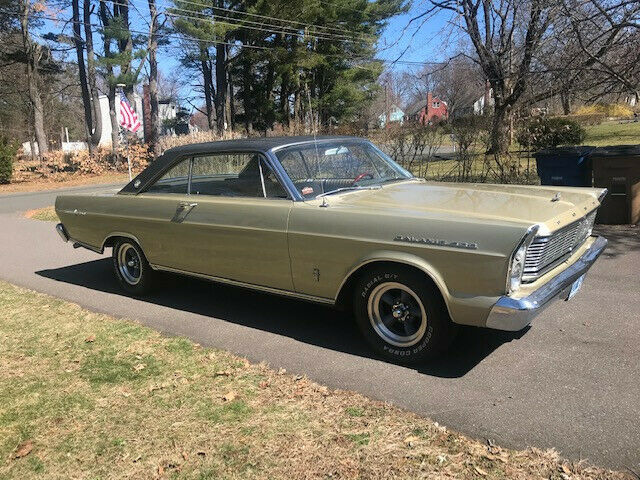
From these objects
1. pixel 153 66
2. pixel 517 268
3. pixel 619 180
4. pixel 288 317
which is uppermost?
pixel 153 66

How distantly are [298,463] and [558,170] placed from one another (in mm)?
7236

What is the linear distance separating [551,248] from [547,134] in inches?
634

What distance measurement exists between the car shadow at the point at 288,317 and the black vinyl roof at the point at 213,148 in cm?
109

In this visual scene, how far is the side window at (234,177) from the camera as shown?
452cm

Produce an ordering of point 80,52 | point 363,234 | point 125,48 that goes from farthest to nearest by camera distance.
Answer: point 80,52
point 125,48
point 363,234

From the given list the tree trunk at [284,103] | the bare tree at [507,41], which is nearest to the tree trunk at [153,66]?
the tree trunk at [284,103]

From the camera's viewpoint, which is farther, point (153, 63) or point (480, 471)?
point (153, 63)

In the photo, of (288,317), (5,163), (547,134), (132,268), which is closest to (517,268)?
(288,317)

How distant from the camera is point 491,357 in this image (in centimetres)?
391

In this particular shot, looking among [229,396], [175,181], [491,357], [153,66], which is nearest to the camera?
[229,396]

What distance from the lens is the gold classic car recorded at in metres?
3.39

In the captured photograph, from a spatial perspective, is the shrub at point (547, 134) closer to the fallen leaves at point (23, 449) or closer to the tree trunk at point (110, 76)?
the fallen leaves at point (23, 449)

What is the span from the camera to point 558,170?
8.48 metres

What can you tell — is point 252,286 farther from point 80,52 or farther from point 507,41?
point 80,52
